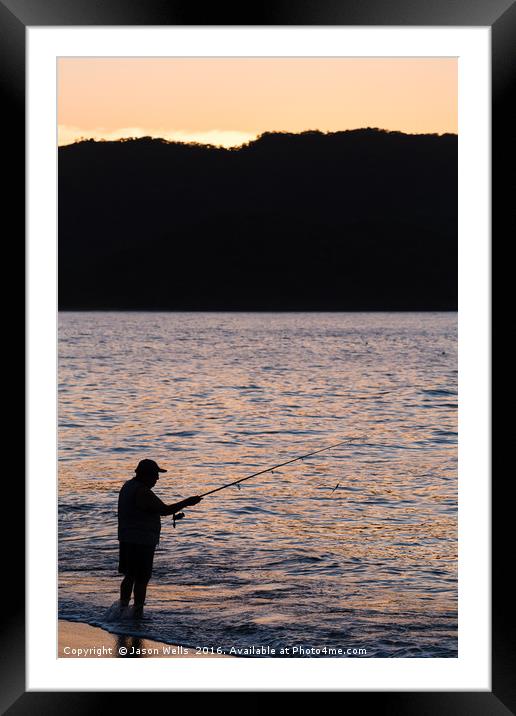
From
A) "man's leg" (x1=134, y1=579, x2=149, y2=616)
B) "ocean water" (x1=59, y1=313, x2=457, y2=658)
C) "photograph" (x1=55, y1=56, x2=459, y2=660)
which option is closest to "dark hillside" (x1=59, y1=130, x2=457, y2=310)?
"photograph" (x1=55, y1=56, x2=459, y2=660)

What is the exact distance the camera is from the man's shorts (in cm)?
529

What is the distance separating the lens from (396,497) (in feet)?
50.4

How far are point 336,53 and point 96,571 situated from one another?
16.5 feet

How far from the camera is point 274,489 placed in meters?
14.9

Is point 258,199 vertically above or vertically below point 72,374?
above

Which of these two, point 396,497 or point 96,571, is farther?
point 396,497

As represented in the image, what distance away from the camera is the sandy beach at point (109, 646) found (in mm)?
4859

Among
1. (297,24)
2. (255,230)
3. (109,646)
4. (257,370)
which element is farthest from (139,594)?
(255,230)

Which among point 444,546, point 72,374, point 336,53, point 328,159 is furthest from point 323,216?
point 336,53

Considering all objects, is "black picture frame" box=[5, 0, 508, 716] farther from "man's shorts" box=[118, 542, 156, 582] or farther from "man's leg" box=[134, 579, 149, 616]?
"man's leg" box=[134, 579, 149, 616]

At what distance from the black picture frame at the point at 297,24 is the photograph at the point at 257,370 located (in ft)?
1.00
